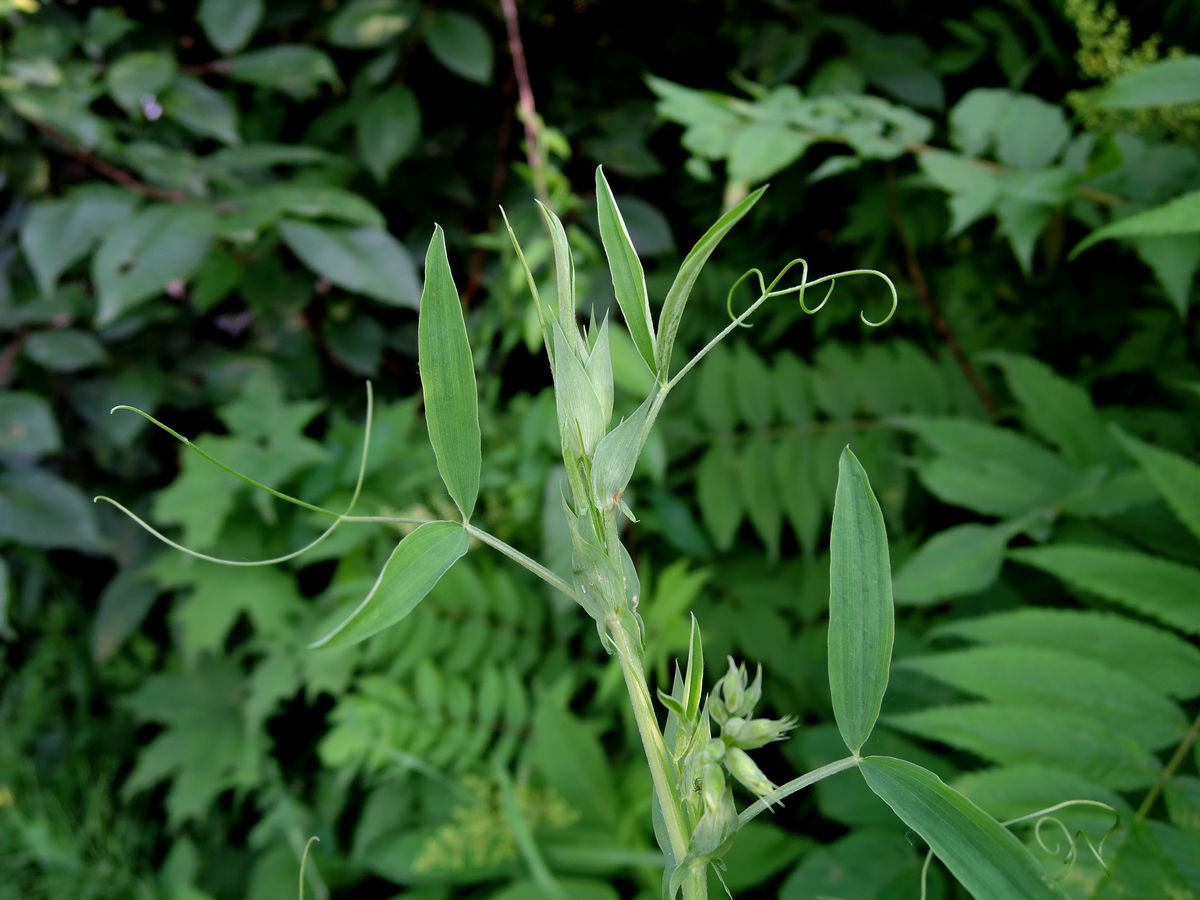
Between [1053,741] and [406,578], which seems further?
[1053,741]

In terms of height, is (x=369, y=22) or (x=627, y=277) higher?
(x=627, y=277)

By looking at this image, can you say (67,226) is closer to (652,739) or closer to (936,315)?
(936,315)

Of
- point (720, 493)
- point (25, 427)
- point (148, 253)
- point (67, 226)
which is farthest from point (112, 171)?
point (720, 493)

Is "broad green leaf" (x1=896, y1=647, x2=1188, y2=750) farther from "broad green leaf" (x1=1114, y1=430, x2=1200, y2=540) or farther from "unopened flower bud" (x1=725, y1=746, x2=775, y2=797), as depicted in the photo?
"unopened flower bud" (x1=725, y1=746, x2=775, y2=797)

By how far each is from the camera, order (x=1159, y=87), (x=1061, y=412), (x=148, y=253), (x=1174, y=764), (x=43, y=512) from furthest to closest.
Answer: (x=43, y=512) < (x=148, y=253) < (x=1061, y=412) < (x=1159, y=87) < (x=1174, y=764)

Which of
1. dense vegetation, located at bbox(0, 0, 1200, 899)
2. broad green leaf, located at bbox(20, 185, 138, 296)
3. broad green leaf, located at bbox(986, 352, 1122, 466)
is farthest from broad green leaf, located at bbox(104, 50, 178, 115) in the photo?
broad green leaf, located at bbox(986, 352, 1122, 466)

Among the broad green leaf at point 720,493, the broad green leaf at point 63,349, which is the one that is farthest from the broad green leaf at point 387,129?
the broad green leaf at point 720,493

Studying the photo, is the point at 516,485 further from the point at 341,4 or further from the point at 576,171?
the point at 341,4

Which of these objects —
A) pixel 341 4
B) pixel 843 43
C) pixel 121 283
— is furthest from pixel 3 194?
pixel 843 43
